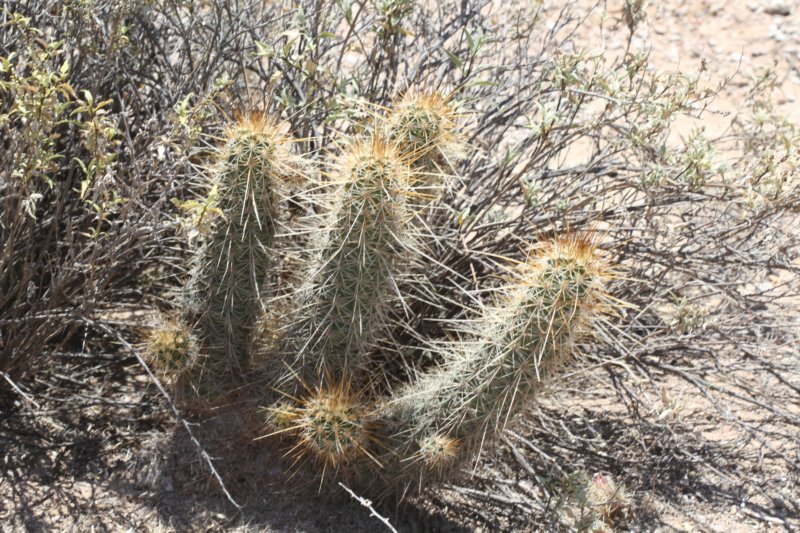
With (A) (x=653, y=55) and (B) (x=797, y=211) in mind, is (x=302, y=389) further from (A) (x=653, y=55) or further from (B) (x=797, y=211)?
(A) (x=653, y=55)

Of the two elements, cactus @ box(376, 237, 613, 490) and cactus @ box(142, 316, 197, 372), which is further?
cactus @ box(142, 316, 197, 372)

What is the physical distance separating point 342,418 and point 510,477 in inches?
39.5

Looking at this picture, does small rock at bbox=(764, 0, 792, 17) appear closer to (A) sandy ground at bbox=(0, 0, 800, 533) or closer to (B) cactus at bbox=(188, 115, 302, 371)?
(A) sandy ground at bbox=(0, 0, 800, 533)

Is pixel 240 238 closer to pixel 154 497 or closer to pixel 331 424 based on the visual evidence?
pixel 331 424

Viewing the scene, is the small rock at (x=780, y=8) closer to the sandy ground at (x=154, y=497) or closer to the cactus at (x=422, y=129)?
the sandy ground at (x=154, y=497)

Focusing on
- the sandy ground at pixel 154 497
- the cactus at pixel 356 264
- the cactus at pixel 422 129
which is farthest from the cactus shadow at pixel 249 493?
the cactus at pixel 422 129

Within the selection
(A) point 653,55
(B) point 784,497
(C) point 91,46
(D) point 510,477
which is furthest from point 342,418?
(A) point 653,55

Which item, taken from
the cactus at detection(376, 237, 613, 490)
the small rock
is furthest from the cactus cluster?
the small rock

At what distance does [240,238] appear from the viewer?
2.91m

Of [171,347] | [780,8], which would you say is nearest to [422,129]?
[171,347]

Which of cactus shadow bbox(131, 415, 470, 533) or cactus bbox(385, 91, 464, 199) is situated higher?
cactus bbox(385, 91, 464, 199)

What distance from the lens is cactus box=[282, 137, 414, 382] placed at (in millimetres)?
2658

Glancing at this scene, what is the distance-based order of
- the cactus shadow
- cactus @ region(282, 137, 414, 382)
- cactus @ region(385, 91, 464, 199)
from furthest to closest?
1. the cactus shadow
2. cactus @ region(385, 91, 464, 199)
3. cactus @ region(282, 137, 414, 382)

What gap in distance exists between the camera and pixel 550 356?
261cm
